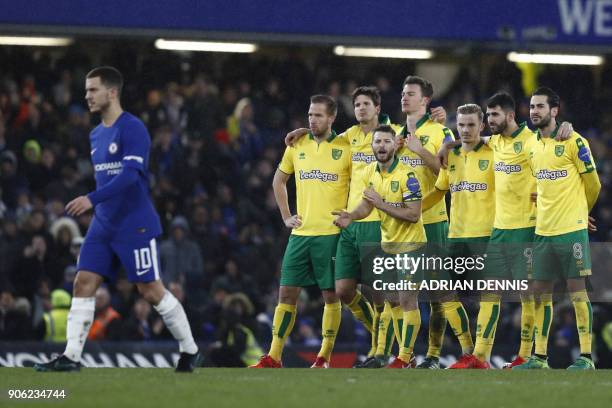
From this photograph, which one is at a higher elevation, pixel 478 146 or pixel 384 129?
pixel 384 129

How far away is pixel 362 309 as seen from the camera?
12.8 m

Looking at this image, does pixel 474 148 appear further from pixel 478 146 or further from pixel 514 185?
pixel 514 185

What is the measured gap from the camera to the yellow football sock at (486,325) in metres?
12.4

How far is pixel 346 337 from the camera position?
17.9 metres

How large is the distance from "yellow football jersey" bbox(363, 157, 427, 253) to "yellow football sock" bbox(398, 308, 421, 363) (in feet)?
1.95

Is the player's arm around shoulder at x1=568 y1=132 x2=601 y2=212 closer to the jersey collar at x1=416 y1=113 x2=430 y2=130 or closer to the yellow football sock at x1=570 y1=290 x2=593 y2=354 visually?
the yellow football sock at x1=570 y1=290 x2=593 y2=354

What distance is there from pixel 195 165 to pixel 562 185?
946 centimetres

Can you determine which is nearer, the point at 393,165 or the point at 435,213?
the point at 393,165

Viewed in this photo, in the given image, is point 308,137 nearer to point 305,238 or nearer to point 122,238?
point 305,238

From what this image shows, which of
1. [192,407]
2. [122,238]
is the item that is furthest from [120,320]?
[192,407]

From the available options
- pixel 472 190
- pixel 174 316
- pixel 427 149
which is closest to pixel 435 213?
pixel 472 190

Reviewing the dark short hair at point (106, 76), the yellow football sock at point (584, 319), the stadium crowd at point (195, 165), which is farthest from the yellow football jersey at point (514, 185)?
the stadium crowd at point (195, 165)

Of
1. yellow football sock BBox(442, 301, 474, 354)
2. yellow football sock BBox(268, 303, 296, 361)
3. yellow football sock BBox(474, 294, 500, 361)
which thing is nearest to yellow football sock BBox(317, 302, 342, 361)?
yellow football sock BBox(268, 303, 296, 361)

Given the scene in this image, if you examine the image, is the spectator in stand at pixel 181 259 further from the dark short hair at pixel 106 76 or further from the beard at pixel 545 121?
the dark short hair at pixel 106 76
